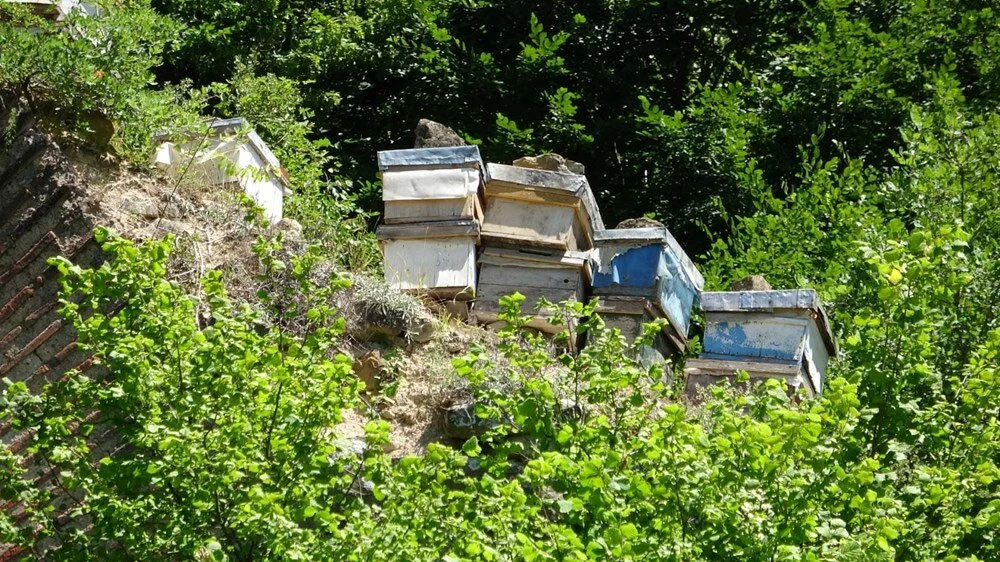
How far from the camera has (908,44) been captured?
12.7m

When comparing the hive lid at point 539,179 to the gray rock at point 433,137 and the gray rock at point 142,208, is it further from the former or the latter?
the gray rock at point 142,208

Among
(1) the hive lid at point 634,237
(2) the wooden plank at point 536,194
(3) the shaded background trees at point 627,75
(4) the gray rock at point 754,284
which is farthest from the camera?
(3) the shaded background trees at point 627,75

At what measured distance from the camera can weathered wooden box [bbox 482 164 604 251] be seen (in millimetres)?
8828

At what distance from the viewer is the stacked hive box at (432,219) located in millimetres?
8781

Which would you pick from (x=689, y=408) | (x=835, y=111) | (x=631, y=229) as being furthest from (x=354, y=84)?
(x=689, y=408)

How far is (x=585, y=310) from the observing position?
6.35m

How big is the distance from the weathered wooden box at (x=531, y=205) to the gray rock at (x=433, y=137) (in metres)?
0.62

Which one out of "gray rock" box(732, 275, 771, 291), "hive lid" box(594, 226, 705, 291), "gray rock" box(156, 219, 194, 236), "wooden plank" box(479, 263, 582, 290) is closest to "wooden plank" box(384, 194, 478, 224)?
"wooden plank" box(479, 263, 582, 290)

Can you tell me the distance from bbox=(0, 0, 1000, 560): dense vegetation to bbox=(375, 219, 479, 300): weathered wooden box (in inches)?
20.5

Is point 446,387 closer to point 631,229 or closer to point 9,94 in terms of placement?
point 631,229

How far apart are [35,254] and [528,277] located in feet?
9.07

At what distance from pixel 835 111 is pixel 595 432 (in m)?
7.35

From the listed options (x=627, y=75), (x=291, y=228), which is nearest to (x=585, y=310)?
(x=291, y=228)

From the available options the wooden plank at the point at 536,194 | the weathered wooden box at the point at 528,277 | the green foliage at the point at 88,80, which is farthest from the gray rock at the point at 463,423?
the green foliage at the point at 88,80
